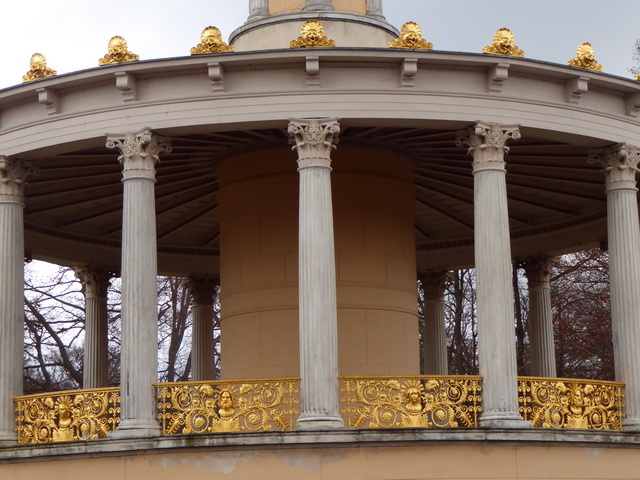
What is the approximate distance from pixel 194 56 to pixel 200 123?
1366mm

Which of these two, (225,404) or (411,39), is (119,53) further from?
(225,404)

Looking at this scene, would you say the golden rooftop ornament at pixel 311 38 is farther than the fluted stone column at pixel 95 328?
No

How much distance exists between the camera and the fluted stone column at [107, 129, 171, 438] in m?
27.5

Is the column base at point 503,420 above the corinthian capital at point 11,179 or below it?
below

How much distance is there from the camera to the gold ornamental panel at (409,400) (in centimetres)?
2739

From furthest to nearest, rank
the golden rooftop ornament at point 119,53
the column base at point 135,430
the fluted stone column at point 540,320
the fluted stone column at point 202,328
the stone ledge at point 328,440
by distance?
the fluted stone column at point 202,328
the fluted stone column at point 540,320
the golden rooftop ornament at point 119,53
the column base at point 135,430
the stone ledge at point 328,440

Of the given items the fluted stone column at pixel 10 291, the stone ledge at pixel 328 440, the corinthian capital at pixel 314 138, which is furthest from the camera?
the fluted stone column at pixel 10 291

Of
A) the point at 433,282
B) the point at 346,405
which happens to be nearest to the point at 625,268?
the point at 346,405

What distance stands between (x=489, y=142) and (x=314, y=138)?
3.60 meters

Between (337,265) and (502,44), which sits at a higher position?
(502,44)

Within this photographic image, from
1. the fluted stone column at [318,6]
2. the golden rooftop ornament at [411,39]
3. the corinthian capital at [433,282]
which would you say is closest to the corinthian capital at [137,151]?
the golden rooftop ornament at [411,39]

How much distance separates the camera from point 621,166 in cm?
3012

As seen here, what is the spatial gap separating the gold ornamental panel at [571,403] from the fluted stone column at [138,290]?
737 centimetres

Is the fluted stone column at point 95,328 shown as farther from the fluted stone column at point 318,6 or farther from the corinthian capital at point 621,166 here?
the corinthian capital at point 621,166
